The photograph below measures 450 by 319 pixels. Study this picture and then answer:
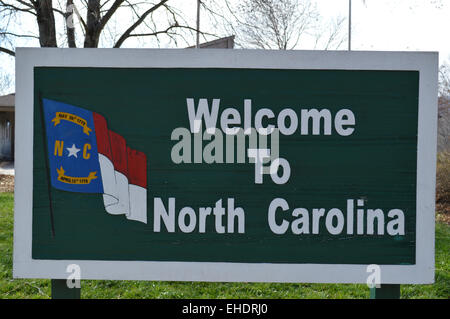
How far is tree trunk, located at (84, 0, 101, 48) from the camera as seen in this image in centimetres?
726

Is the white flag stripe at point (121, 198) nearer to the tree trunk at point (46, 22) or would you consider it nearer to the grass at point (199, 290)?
the grass at point (199, 290)

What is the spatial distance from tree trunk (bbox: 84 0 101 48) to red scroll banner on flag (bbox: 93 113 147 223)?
6.05m

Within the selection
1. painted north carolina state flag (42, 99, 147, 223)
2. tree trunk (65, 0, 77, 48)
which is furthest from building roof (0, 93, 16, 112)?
painted north carolina state flag (42, 99, 147, 223)

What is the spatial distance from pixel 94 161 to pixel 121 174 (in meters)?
0.15

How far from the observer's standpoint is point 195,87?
79.4 inches

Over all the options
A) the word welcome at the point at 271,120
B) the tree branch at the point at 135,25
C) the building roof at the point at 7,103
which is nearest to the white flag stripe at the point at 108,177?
the word welcome at the point at 271,120

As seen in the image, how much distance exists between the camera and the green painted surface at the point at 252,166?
200cm

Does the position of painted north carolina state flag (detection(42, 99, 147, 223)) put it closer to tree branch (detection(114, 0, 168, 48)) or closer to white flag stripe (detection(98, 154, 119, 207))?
white flag stripe (detection(98, 154, 119, 207))

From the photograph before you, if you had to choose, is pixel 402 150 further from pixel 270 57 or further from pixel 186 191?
pixel 186 191

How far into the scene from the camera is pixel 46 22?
7.04m

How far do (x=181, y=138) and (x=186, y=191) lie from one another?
28 centimetres

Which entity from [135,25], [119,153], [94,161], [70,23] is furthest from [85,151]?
[135,25]

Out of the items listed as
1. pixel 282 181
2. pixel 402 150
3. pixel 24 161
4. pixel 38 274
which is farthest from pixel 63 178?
pixel 402 150

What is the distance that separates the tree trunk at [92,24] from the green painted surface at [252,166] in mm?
5959
